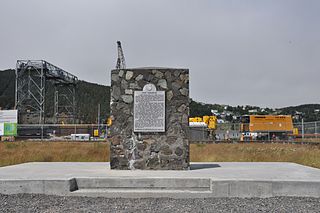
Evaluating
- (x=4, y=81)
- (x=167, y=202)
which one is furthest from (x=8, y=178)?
(x=4, y=81)

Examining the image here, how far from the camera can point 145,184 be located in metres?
7.28

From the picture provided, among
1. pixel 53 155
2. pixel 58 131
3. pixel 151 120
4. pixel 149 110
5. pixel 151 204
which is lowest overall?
pixel 53 155

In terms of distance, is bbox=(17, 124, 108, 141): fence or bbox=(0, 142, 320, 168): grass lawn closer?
bbox=(0, 142, 320, 168): grass lawn

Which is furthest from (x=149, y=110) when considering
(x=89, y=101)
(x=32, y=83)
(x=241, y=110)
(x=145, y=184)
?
(x=241, y=110)

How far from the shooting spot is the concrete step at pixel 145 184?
23.7ft

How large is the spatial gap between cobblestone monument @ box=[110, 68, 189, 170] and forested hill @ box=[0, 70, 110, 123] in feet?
260

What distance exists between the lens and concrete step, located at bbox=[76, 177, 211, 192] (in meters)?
7.21

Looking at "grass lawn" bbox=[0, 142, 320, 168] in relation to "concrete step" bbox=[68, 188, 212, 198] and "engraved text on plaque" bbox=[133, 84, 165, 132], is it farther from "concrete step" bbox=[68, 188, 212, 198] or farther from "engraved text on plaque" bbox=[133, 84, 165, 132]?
"concrete step" bbox=[68, 188, 212, 198]

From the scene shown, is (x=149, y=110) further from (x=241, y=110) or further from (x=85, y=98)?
(x=241, y=110)

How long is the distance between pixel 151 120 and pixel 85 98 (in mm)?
102029

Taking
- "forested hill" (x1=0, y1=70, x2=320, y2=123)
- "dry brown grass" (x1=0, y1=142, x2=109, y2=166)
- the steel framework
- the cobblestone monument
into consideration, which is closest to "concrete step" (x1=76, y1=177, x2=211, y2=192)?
the cobblestone monument

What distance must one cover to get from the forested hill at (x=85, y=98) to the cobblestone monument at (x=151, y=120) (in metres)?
79.1

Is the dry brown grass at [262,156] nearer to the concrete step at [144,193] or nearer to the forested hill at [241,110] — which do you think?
the concrete step at [144,193]

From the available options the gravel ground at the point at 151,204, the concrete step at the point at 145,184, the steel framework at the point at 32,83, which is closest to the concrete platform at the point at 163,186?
the concrete step at the point at 145,184
